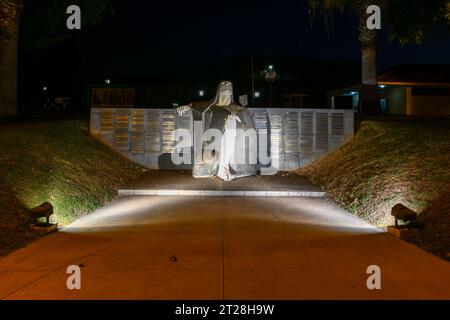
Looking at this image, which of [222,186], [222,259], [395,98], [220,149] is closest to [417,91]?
[395,98]

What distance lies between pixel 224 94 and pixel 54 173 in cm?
501

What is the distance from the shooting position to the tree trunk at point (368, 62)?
18172 mm

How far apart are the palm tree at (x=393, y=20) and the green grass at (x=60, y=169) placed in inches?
386

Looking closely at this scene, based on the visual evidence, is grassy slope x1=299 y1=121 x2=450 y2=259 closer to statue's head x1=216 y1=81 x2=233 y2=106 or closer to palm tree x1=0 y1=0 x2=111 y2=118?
statue's head x1=216 y1=81 x2=233 y2=106

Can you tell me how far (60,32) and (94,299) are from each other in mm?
19728

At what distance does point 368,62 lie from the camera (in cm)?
1884

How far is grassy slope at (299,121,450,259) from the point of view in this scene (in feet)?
24.1

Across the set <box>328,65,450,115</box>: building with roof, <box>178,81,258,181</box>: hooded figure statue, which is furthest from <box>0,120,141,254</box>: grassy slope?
<box>328,65,450,115</box>: building with roof

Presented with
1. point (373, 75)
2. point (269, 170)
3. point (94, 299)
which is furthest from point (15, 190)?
point (373, 75)

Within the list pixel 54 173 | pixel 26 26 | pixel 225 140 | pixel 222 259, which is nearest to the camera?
pixel 222 259

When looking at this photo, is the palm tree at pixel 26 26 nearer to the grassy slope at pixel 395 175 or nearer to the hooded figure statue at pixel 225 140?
the hooded figure statue at pixel 225 140

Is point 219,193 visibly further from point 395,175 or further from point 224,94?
point 395,175

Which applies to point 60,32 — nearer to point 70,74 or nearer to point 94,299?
point 70,74

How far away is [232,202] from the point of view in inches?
387
